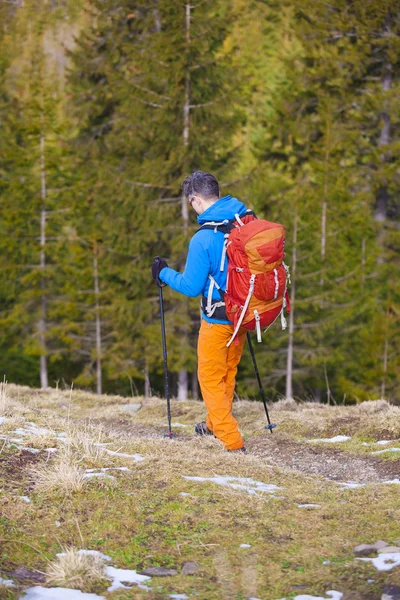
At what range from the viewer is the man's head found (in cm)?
636

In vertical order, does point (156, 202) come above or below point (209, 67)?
below

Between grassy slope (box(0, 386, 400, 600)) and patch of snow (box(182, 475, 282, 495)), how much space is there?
0.09m

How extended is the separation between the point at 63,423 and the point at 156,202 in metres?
16.6

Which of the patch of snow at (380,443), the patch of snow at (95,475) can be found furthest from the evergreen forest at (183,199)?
the patch of snow at (95,475)

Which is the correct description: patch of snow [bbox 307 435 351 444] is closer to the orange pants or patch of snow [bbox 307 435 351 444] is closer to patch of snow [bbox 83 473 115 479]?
the orange pants

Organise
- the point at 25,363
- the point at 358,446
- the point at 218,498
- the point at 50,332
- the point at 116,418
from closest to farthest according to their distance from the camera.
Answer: the point at 218,498 → the point at 358,446 → the point at 116,418 → the point at 50,332 → the point at 25,363

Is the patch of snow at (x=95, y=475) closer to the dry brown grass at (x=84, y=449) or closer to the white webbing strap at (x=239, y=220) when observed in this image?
the dry brown grass at (x=84, y=449)

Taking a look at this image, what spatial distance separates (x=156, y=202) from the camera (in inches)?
885

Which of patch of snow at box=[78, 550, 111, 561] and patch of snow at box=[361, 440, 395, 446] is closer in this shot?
patch of snow at box=[78, 550, 111, 561]

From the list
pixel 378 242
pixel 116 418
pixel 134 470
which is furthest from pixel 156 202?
pixel 134 470

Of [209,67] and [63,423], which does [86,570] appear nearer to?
[63,423]

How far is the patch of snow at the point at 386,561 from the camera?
3.74m

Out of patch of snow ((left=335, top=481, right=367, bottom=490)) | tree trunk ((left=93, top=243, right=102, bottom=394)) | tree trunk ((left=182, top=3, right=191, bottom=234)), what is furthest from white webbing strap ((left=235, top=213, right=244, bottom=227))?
tree trunk ((left=93, top=243, right=102, bottom=394))

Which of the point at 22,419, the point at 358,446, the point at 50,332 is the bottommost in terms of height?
the point at 50,332
